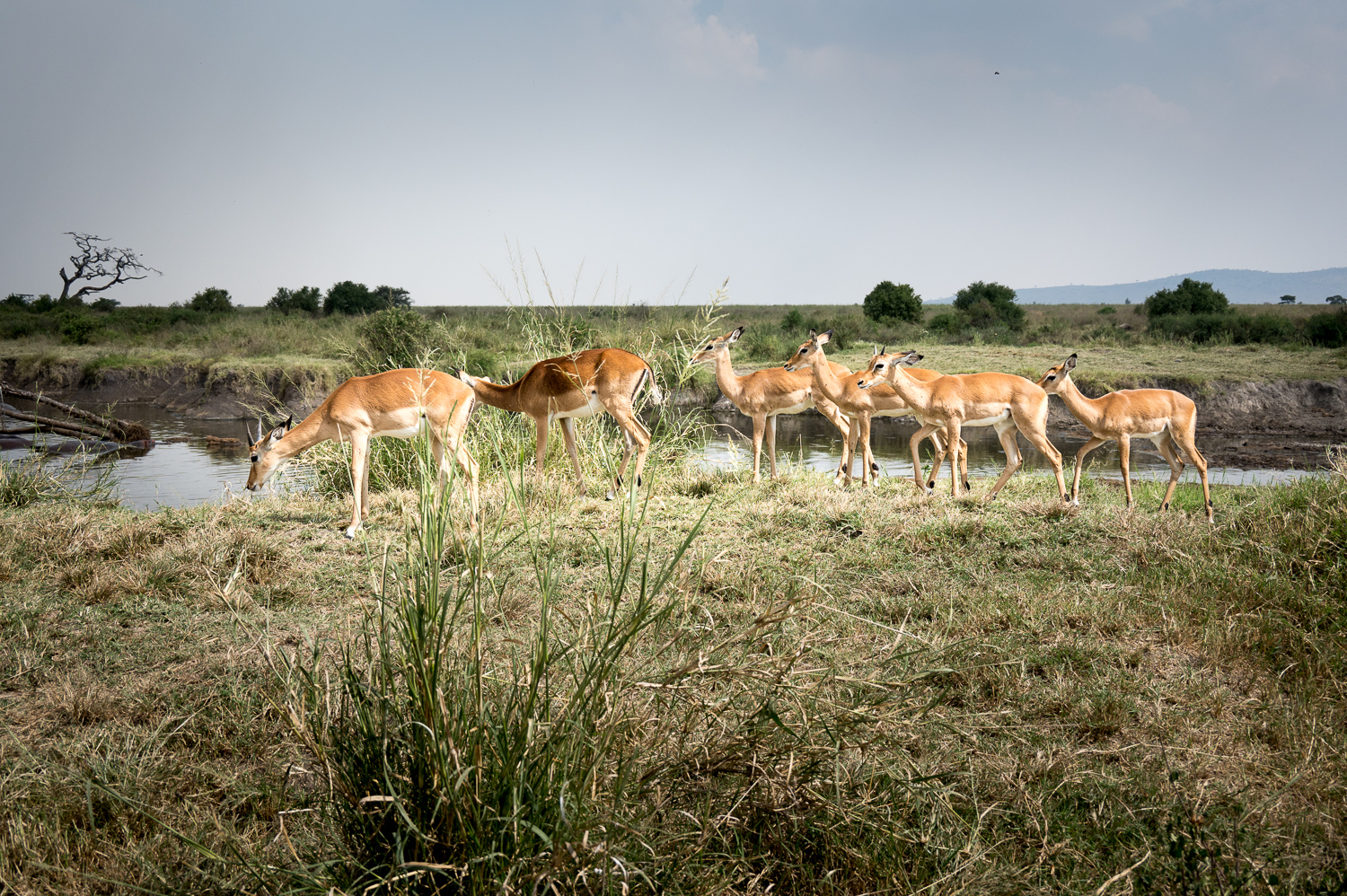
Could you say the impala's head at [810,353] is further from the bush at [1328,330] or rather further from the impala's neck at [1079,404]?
the bush at [1328,330]

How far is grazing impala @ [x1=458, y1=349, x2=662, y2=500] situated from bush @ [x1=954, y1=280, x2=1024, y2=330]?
32.1m

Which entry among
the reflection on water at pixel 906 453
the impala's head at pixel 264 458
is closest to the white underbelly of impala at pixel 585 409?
the reflection on water at pixel 906 453

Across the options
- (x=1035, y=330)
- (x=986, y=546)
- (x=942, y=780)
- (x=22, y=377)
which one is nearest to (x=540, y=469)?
(x=986, y=546)

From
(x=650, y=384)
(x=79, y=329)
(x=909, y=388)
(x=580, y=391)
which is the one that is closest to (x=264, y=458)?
(x=580, y=391)

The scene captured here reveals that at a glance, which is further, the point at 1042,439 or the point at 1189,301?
the point at 1189,301

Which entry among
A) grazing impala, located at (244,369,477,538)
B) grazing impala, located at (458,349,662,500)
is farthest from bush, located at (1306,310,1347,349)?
grazing impala, located at (244,369,477,538)

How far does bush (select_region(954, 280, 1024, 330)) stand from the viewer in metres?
37.2

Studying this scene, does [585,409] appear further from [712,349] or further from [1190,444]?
[1190,444]

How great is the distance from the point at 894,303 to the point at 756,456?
30460 mm

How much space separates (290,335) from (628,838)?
99.3 feet

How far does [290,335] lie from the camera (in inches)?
1137

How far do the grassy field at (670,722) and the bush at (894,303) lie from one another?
32914 millimetres

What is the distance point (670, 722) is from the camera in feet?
8.23

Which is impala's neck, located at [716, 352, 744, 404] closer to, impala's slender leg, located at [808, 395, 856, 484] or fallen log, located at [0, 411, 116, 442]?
impala's slender leg, located at [808, 395, 856, 484]
